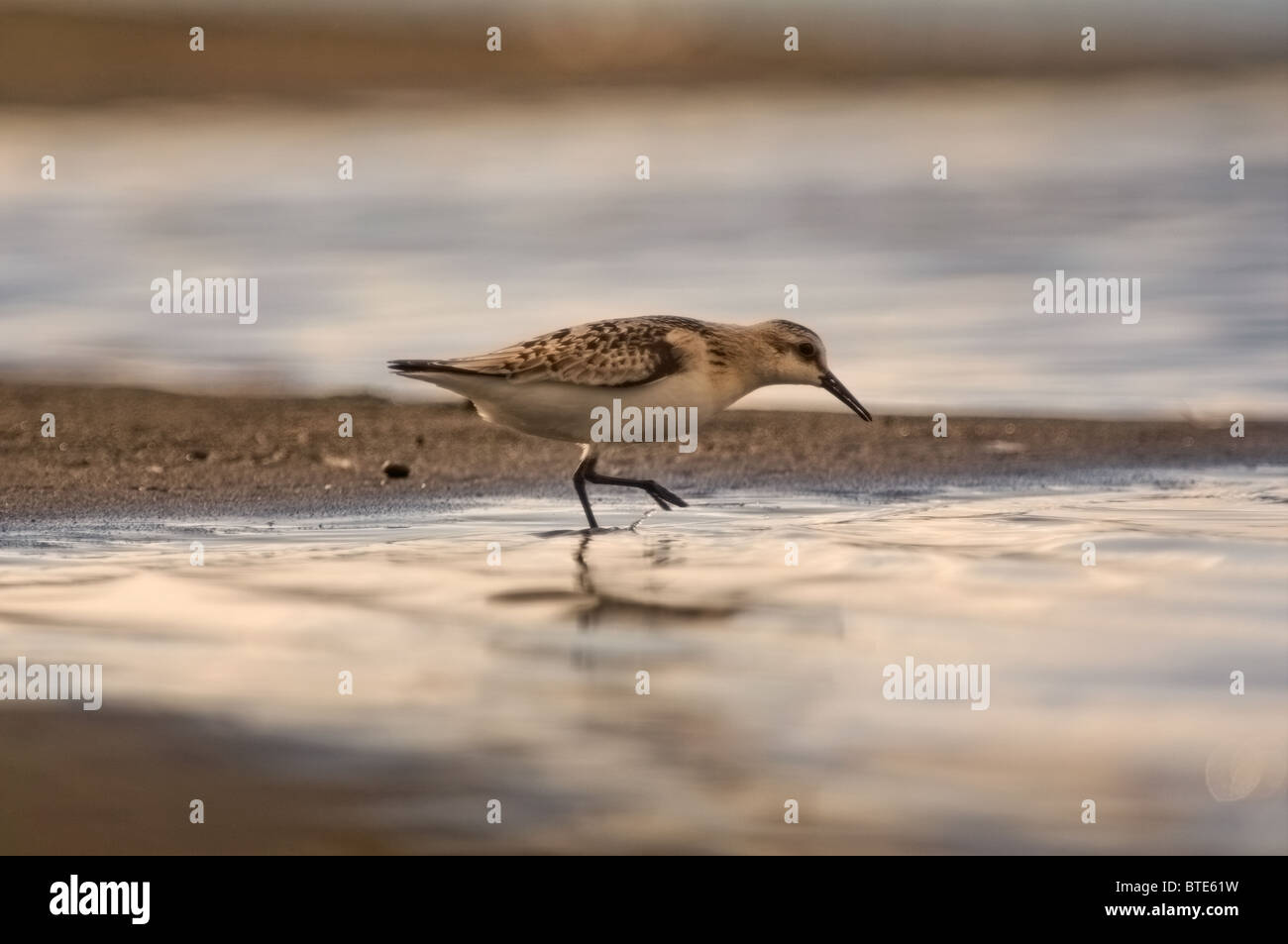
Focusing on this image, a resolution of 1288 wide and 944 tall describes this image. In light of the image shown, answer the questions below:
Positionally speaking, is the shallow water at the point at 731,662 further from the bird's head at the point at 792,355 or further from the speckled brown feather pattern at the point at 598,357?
the bird's head at the point at 792,355

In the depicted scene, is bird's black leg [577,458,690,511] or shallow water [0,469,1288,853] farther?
bird's black leg [577,458,690,511]

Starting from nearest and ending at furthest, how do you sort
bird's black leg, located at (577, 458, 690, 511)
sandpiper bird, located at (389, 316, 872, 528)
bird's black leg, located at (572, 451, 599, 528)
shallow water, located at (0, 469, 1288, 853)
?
shallow water, located at (0, 469, 1288, 853)
bird's black leg, located at (572, 451, 599, 528)
sandpiper bird, located at (389, 316, 872, 528)
bird's black leg, located at (577, 458, 690, 511)

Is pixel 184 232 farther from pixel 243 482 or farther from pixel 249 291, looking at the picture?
pixel 243 482

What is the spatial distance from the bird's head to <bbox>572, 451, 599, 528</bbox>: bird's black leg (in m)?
1.13

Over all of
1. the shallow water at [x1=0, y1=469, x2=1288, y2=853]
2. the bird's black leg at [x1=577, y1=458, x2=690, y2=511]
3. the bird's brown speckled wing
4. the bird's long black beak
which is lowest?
the shallow water at [x1=0, y1=469, x2=1288, y2=853]

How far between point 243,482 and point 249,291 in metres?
5.38

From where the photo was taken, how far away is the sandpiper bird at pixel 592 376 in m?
8.73

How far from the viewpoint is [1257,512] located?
27.5 ft

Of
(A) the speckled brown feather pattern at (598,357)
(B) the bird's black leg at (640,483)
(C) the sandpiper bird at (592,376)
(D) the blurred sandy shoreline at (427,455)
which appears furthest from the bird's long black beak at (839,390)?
(B) the bird's black leg at (640,483)

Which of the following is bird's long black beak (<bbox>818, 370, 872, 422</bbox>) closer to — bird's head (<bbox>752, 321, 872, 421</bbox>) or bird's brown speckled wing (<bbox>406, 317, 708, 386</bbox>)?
bird's head (<bbox>752, 321, 872, 421</bbox>)

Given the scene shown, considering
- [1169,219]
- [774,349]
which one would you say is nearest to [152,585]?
[774,349]

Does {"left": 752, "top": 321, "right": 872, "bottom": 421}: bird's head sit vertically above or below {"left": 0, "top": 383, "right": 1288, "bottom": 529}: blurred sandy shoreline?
above

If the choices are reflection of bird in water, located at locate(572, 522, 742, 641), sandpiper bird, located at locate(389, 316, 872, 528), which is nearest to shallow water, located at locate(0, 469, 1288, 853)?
reflection of bird in water, located at locate(572, 522, 742, 641)

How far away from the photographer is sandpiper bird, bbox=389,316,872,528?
28.6ft
